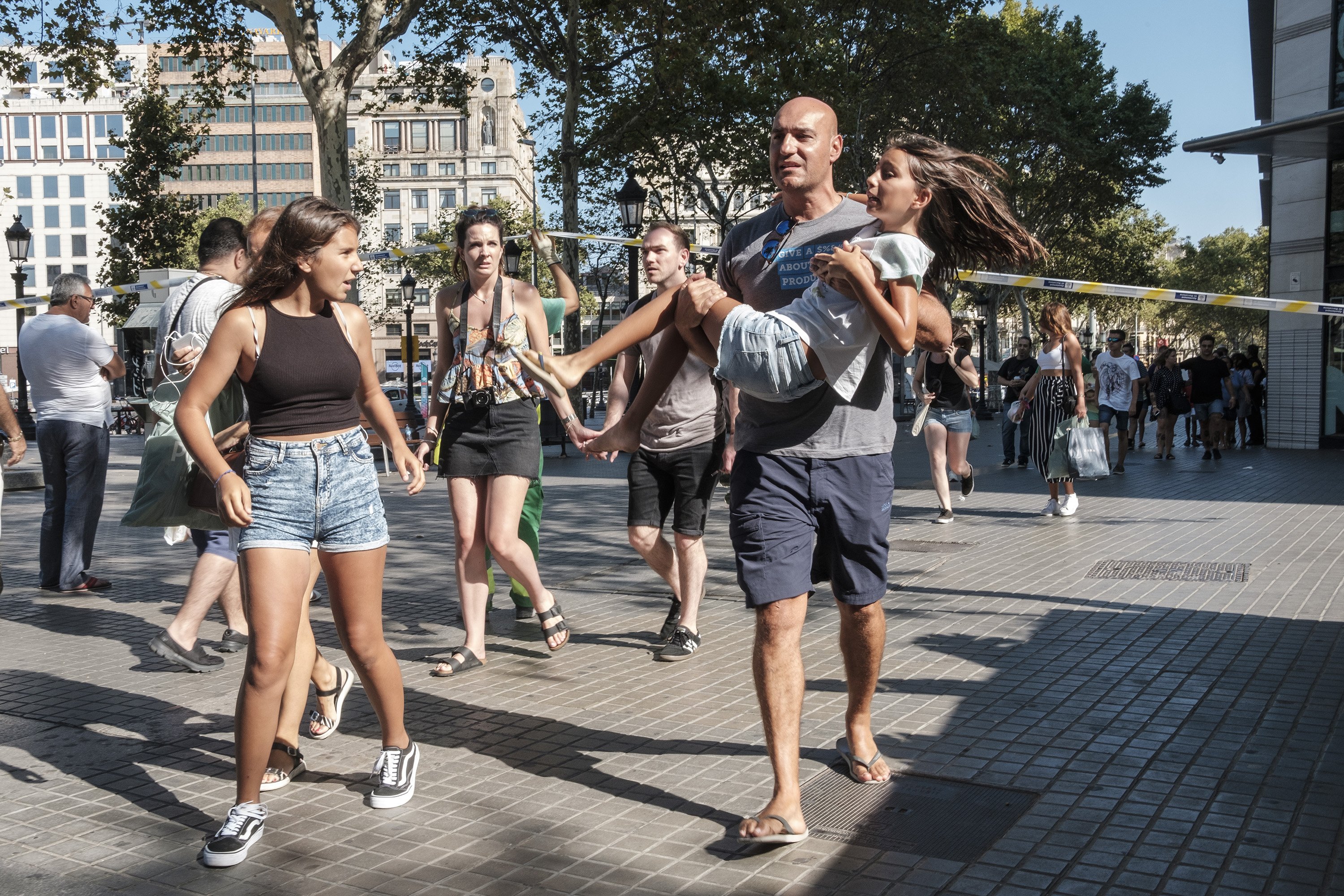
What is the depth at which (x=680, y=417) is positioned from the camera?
611cm

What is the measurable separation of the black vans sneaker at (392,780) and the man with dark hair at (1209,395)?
17704mm

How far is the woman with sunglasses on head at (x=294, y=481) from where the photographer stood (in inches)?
139

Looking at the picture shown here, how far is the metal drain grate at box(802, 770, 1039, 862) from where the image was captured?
3525 millimetres

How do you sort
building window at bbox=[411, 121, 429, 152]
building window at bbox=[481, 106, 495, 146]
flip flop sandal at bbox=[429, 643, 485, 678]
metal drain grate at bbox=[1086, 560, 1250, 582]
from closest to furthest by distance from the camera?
flip flop sandal at bbox=[429, 643, 485, 678] < metal drain grate at bbox=[1086, 560, 1250, 582] < building window at bbox=[481, 106, 495, 146] < building window at bbox=[411, 121, 429, 152]

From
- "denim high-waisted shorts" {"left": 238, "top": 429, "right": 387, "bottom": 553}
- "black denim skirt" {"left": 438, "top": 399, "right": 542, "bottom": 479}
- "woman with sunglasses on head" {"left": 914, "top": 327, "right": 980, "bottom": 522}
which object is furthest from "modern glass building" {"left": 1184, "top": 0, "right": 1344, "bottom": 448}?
"denim high-waisted shorts" {"left": 238, "top": 429, "right": 387, "bottom": 553}

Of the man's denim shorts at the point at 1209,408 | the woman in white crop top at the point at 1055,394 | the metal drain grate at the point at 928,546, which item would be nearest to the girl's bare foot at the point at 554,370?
the metal drain grate at the point at 928,546

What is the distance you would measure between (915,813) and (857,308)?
59.0 inches

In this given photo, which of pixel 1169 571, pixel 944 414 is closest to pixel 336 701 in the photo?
pixel 1169 571

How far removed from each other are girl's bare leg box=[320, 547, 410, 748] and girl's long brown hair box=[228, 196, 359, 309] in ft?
2.58

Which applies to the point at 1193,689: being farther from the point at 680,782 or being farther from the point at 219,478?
the point at 219,478

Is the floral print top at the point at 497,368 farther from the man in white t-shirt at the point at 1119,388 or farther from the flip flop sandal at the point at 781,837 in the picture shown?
the man in white t-shirt at the point at 1119,388

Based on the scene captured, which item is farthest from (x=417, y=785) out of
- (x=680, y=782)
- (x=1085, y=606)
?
(x=1085, y=606)

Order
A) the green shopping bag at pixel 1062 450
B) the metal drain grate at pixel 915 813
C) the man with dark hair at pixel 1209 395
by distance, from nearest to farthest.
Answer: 1. the metal drain grate at pixel 915 813
2. the green shopping bag at pixel 1062 450
3. the man with dark hair at pixel 1209 395

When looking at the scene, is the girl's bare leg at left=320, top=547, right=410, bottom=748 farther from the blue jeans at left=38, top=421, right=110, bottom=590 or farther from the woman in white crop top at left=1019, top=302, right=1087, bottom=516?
the woman in white crop top at left=1019, top=302, right=1087, bottom=516
